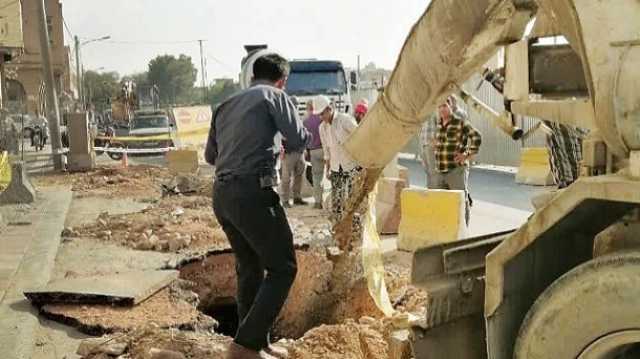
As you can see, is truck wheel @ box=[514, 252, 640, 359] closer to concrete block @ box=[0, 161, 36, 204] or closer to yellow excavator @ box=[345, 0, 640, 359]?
yellow excavator @ box=[345, 0, 640, 359]

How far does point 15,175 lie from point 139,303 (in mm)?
6850

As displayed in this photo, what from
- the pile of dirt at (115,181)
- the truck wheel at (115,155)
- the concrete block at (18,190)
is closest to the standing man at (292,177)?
the pile of dirt at (115,181)

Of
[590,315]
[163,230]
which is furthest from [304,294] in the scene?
[590,315]

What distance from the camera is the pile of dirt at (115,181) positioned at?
1483 cm

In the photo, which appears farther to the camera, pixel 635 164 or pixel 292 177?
pixel 292 177

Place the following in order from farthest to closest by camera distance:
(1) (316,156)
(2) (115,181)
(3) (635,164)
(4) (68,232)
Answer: (2) (115,181) → (1) (316,156) → (4) (68,232) → (3) (635,164)

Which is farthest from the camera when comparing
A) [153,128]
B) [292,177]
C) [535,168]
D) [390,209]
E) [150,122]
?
[150,122]

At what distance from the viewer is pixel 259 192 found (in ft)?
13.6

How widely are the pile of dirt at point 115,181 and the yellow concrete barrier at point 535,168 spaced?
24.6 ft

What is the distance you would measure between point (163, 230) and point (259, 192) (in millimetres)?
5210

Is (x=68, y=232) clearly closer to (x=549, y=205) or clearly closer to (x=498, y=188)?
(x=549, y=205)

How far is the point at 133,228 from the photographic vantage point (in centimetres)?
941

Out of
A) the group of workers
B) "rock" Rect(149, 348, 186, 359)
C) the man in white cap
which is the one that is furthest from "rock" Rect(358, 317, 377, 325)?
the man in white cap

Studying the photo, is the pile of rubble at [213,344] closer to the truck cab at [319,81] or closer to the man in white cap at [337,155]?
the man in white cap at [337,155]
